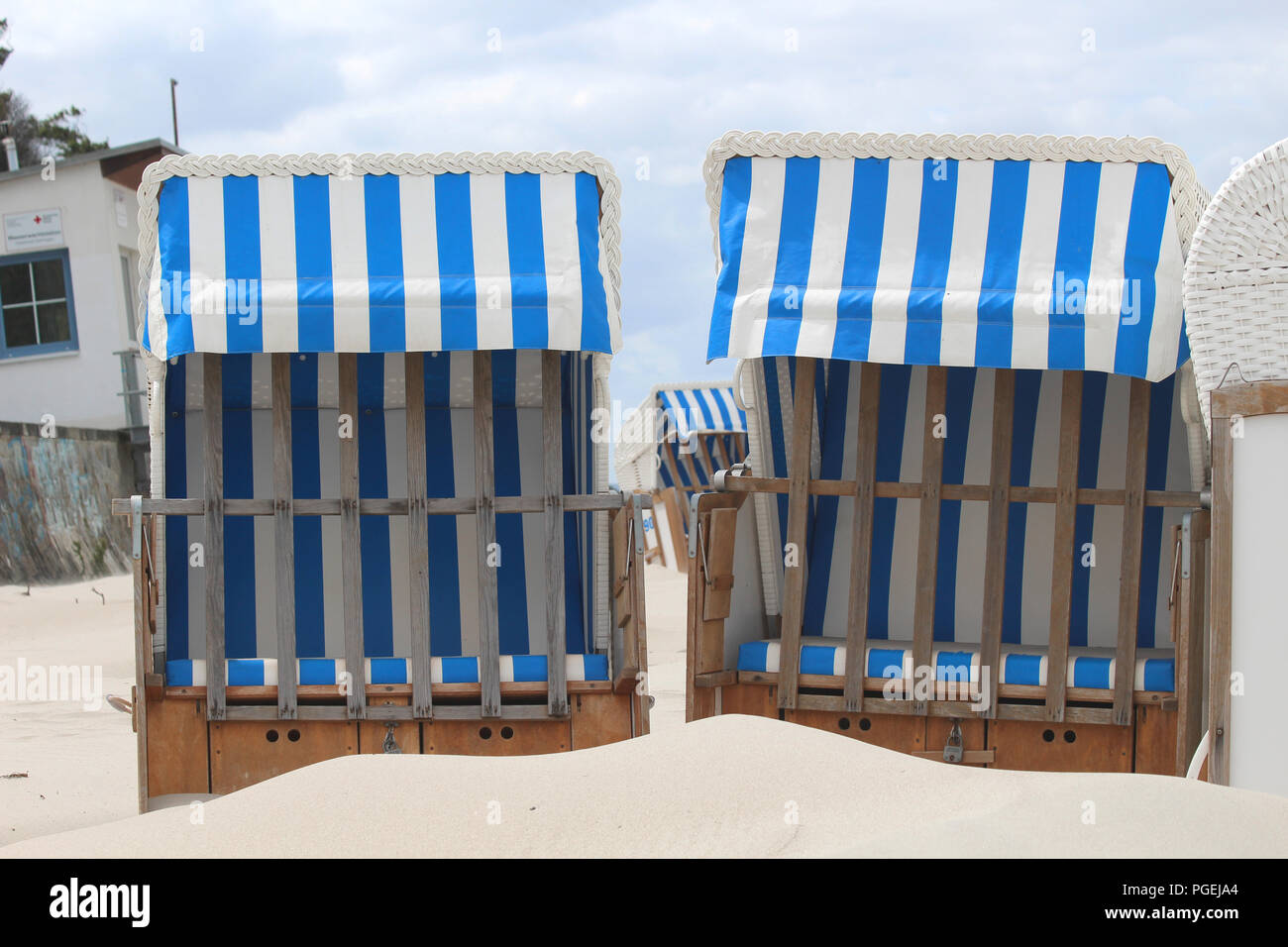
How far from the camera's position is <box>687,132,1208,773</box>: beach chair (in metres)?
4.73

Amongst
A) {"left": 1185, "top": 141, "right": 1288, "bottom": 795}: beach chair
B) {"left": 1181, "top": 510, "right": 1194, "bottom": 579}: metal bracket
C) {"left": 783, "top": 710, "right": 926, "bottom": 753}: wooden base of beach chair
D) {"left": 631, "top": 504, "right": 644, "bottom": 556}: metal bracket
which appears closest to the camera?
{"left": 1185, "top": 141, "right": 1288, "bottom": 795}: beach chair

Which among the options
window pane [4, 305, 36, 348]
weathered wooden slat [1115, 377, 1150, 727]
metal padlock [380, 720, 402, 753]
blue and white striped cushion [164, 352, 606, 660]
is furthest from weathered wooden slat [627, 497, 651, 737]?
window pane [4, 305, 36, 348]

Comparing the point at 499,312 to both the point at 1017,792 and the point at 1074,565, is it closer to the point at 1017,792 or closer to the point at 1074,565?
the point at 1017,792

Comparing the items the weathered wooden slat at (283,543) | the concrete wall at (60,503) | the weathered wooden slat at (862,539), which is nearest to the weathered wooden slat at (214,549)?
the weathered wooden slat at (283,543)

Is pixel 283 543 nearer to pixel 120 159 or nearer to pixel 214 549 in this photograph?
pixel 214 549

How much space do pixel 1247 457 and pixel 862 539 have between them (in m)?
1.65

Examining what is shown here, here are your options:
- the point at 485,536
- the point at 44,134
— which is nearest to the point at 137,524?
the point at 485,536

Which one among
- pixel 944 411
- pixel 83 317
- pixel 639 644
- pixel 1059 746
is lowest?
pixel 1059 746

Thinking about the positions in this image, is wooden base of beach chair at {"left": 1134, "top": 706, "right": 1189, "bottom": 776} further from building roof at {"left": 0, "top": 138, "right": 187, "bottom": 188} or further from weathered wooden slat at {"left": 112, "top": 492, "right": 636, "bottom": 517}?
building roof at {"left": 0, "top": 138, "right": 187, "bottom": 188}

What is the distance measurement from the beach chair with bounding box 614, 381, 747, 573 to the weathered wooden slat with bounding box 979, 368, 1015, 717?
43.7 ft

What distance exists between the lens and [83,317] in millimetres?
16656

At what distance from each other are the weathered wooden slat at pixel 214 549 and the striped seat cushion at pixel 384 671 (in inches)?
3.1

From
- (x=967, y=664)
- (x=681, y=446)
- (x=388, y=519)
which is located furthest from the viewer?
(x=681, y=446)
